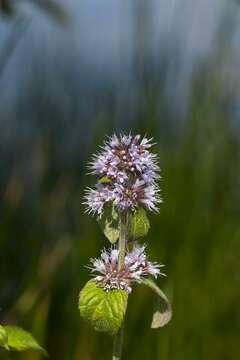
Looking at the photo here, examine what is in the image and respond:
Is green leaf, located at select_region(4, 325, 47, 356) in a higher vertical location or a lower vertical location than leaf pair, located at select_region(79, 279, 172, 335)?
lower

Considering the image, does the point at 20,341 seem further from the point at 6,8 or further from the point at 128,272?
the point at 6,8

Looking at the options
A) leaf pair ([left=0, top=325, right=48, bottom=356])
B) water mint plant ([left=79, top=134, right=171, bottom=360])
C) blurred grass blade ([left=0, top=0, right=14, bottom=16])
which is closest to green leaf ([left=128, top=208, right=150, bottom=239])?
water mint plant ([left=79, top=134, right=171, bottom=360])

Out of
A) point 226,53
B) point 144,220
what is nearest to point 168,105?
point 226,53

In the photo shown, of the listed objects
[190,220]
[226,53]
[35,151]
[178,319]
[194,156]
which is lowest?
[178,319]

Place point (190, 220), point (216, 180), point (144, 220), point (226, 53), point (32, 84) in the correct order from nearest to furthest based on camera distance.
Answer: point (144, 220), point (190, 220), point (226, 53), point (216, 180), point (32, 84)

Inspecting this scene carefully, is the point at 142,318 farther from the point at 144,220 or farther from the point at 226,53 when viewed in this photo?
the point at 144,220

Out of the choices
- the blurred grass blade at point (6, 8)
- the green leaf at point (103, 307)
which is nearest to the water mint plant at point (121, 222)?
the green leaf at point (103, 307)

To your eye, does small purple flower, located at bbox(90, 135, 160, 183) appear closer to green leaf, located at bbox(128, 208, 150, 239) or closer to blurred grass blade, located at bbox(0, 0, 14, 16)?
green leaf, located at bbox(128, 208, 150, 239)

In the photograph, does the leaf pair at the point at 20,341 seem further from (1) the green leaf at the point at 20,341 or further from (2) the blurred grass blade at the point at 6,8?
(2) the blurred grass blade at the point at 6,8
